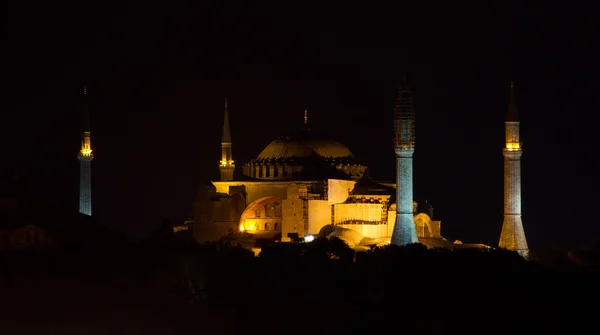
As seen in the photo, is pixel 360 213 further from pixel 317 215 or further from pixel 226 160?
pixel 226 160

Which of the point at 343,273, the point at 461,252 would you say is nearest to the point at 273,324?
the point at 343,273

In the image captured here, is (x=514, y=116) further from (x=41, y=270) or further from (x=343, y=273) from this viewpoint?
(x=41, y=270)

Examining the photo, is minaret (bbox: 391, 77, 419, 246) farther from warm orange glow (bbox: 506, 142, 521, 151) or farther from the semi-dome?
the semi-dome

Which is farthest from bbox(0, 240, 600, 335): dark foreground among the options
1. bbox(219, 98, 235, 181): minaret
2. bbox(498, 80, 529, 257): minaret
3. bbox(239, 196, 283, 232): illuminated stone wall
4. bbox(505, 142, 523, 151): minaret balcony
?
bbox(219, 98, 235, 181): minaret

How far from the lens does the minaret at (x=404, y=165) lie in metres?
97.6

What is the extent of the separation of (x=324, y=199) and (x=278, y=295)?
20791mm

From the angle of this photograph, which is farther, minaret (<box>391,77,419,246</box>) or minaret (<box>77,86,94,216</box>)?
minaret (<box>77,86,94,216</box>)

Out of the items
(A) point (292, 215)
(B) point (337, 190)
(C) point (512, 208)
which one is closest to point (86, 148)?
(A) point (292, 215)

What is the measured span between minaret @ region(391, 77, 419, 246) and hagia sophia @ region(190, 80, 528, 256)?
0.04 m

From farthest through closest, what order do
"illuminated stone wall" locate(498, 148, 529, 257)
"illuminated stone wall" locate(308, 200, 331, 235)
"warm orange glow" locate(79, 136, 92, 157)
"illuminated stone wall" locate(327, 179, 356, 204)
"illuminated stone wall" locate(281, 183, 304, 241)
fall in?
"warm orange glow" locate(79, 136, 92, 157)
"illuminated stone wall" locate(327, 179, 356, 204)
"illuminated stone wall" locate(281, 183, 304, 241)
"illuminated stone wall" locate(308, 200, 331, 235)
"illuminated stone wall" locate(498, 148, 529, 257)

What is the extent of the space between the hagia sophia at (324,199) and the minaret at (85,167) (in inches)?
163

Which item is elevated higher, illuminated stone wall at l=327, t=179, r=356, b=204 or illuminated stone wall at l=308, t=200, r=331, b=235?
illuminated stone wall at l=327, t=179, r=356, b=204

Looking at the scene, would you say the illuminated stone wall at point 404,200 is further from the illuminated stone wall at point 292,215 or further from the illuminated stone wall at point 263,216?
the illuminated stone wall at point 263,216

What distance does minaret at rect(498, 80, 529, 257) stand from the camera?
98375mm
